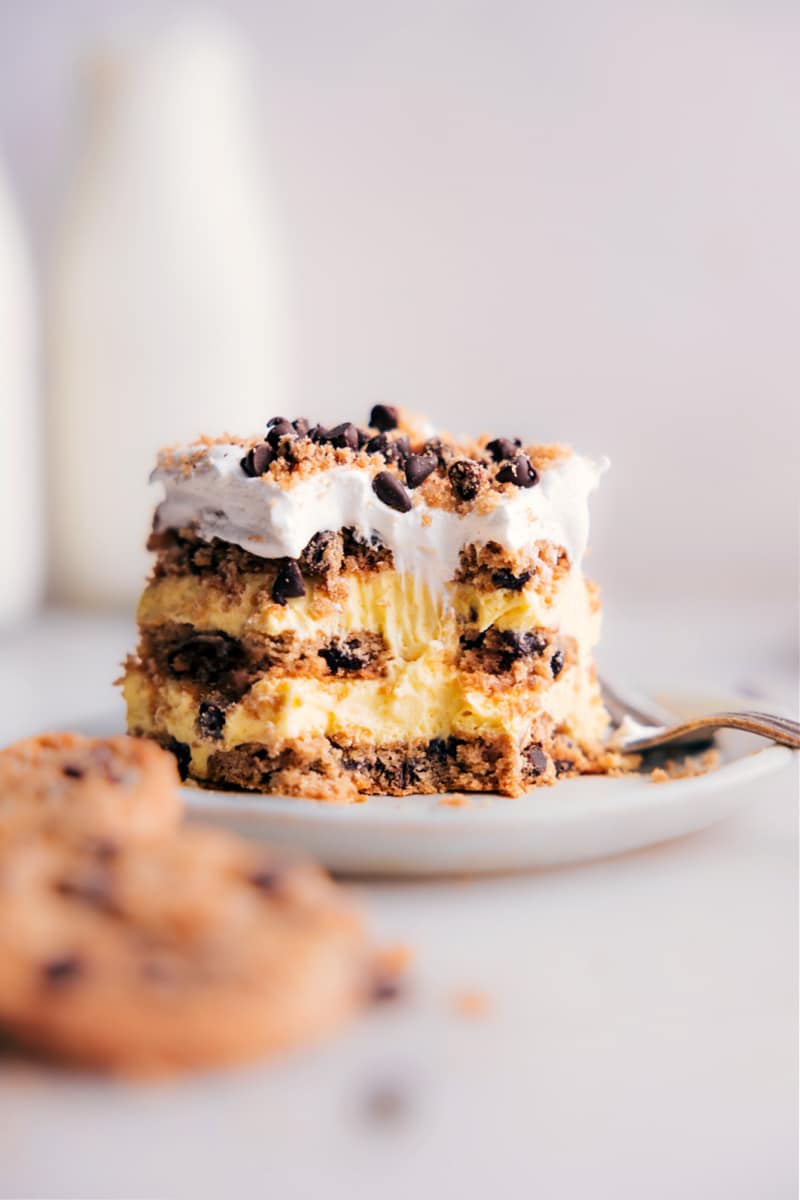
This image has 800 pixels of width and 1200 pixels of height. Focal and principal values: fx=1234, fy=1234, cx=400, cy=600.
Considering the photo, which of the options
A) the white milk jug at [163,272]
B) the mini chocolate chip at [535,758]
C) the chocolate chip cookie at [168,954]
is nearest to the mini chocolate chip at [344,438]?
the mini chocolate chip at [535,758]

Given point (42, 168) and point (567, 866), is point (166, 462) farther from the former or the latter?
point (42, 168)

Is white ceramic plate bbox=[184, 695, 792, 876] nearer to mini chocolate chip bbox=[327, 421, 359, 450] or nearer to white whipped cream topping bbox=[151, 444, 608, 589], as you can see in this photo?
white whipped cream topping bbox=[151, 444, 608, 589]

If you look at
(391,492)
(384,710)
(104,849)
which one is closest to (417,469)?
(391,492)

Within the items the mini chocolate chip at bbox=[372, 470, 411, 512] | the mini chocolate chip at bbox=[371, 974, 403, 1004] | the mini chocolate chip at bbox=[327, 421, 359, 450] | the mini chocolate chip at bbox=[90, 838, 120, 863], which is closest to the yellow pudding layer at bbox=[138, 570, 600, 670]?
the mini chocolate chip at bbox=[372, 470, 411, 512]

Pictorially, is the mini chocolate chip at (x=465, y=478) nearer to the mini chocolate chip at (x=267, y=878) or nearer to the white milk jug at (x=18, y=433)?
the mini chocolate chip at (x=267, y=878)

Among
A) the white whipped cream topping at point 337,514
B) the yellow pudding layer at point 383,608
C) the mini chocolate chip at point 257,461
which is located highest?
the mini chocolate chip at point 257,461
